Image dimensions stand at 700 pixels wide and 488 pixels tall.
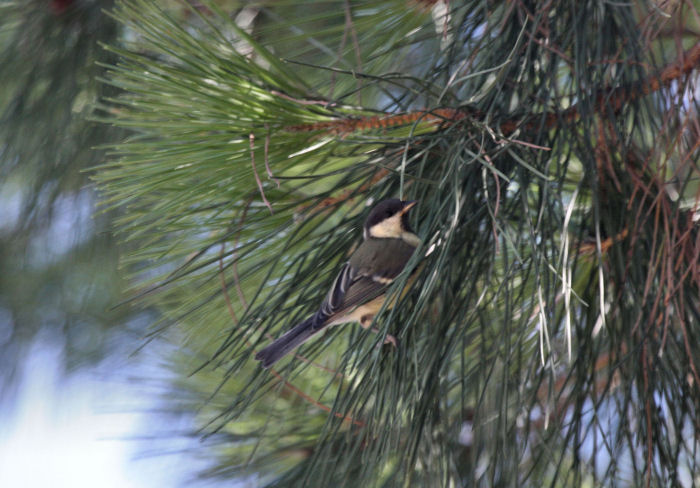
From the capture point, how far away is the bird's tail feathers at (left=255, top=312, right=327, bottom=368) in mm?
1123

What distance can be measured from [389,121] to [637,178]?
1.10 ft

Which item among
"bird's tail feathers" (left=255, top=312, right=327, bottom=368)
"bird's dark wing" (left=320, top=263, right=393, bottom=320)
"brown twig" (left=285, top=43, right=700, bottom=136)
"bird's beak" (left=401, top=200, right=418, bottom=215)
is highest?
"brown twig" (left=285, top=43, right=700, bottom=136)

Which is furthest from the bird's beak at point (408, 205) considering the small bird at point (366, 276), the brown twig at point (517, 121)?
the brown twig at point (517, 121)

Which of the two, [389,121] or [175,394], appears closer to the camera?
[389,121]

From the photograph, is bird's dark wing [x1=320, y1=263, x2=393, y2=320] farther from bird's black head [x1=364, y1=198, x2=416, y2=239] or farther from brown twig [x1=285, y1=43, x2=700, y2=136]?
brown twig [x1=285, y1=43, x2=700, y2=136]

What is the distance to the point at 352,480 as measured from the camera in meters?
1.32

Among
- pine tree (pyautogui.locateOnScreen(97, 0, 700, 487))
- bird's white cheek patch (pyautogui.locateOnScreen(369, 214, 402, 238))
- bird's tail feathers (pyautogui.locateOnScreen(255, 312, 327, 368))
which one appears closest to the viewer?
pine tree (pyautogui.locateOnScreen(97, 0, 700, 487))

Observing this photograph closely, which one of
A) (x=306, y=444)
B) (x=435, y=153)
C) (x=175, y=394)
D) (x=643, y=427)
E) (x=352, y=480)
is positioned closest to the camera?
(x=643, y=427)

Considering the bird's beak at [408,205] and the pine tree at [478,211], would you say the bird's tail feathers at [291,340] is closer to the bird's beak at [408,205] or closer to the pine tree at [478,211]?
the pine tree at [478,211]

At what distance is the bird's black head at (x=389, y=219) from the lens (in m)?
1.18

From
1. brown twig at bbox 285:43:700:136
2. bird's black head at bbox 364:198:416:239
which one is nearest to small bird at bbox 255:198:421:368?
bird's black head at bbox 364:198:416:239

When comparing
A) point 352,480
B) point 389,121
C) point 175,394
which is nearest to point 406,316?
point 389,121

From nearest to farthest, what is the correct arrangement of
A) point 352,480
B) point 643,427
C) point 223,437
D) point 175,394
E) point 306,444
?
point 643,427 < point 352,480 < point 306,444 < point 223,437 < point 175,394

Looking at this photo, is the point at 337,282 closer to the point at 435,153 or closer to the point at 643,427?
the point at 435,153
